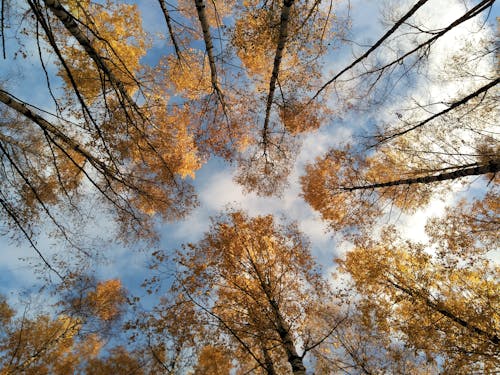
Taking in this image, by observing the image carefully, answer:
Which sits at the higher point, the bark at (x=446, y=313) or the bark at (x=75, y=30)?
the bark at (x=75, y=30)

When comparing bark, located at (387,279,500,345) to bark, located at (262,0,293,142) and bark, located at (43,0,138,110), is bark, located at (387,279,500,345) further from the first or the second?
bark, located at (43,0,138,110)

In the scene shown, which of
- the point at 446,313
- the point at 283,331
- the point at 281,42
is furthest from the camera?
the point at 446,313

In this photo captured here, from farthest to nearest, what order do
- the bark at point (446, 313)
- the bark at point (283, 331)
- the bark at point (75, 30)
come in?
the bark at point (446, 313) → the bark at point (283, 331) → the bark at point (75, 30)

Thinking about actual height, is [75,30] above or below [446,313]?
above

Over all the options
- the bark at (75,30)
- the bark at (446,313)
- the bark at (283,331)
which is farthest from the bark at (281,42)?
the bark at (446,313)

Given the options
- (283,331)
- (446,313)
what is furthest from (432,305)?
(283,331)

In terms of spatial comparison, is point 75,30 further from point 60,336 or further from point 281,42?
point 60,336

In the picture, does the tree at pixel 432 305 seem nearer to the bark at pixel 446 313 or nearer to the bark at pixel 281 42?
the bark at pixel 446 313

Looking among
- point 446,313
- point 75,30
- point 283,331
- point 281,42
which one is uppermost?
point 281,42

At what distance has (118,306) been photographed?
1178cm

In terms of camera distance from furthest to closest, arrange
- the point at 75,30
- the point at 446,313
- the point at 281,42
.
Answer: the point at 446,313 → the point at 281,42 → the point at 75,30

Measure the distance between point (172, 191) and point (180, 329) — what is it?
122 inches

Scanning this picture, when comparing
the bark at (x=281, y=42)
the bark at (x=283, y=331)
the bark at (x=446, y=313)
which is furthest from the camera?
the bark at (x=446, y=313)

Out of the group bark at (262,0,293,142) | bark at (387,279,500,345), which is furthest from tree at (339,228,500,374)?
bark at (262,0,293,142)
